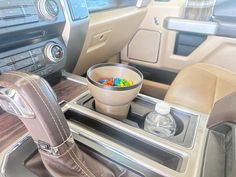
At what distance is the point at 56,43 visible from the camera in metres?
0.60

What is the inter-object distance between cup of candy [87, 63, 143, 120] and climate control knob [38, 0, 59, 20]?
0.56 feet

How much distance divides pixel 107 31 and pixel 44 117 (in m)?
0.79

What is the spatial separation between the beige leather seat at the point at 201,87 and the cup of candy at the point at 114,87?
0.99ft

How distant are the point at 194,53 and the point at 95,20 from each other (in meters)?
0.73

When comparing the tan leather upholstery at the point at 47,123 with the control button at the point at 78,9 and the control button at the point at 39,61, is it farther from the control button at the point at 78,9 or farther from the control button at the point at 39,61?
the control button at the point at 78,9

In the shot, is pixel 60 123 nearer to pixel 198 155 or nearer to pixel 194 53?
pixel 198 155

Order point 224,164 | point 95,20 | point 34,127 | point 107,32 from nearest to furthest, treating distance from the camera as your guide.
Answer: point 34,127 → point 224,164 → point 95,20 → point 107,32

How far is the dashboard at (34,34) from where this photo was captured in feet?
1.52

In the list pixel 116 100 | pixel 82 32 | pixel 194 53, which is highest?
pixel 82 32

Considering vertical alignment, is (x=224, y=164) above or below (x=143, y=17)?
below

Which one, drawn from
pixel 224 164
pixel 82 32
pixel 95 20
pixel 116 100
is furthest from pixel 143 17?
pixel 224 164

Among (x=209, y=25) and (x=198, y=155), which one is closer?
(x=198, y=155)

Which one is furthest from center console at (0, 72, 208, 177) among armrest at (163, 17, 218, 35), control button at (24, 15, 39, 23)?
armrest at (163, 17, 218, 35)

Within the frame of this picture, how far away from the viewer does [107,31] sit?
3.36ft
